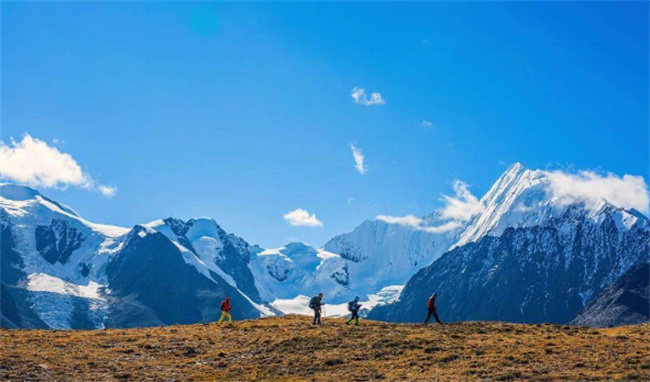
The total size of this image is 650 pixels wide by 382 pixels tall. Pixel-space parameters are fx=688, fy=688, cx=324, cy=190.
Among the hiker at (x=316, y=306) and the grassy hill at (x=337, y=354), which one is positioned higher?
the hiker at (x=316, y=306)

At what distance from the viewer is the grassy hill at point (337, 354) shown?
131 ft

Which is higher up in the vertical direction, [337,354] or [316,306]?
[316,306]

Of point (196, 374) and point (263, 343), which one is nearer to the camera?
point (196, 374)

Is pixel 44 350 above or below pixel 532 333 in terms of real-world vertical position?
below

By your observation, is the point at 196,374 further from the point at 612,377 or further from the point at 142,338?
the point at 612,377

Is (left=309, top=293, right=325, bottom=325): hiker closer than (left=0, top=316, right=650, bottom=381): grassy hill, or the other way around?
(left=0, top=316, right=650, bottom=381): grassy hill

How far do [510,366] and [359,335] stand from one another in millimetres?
14024

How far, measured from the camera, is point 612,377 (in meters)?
36.8

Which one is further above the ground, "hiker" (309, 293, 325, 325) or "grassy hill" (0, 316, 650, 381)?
"hiker" (309, 293, 325, 325)

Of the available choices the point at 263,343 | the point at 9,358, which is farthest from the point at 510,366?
the point at 9,358

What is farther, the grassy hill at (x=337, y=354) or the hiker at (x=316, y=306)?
the hiker at (x=316, y=306)

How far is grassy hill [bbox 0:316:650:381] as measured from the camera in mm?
39844

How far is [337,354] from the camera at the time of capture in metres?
45.6

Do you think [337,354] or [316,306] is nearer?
[337,354]
